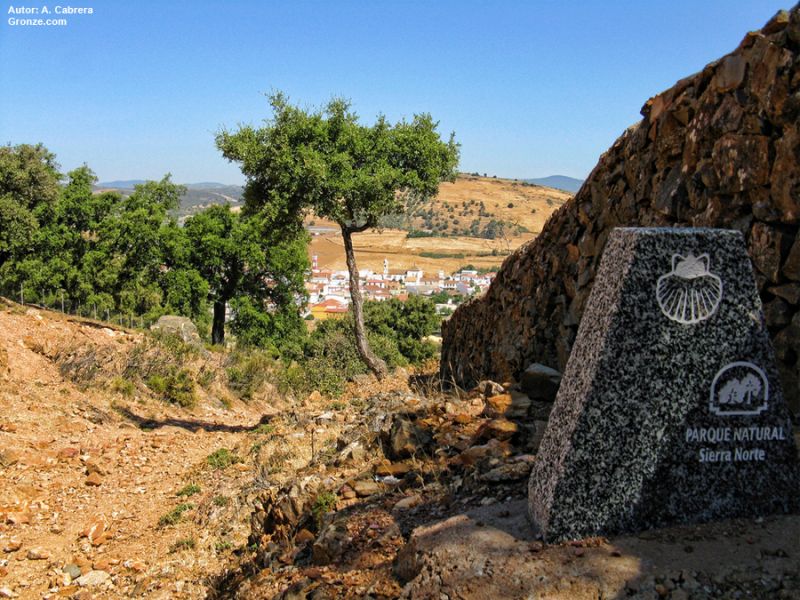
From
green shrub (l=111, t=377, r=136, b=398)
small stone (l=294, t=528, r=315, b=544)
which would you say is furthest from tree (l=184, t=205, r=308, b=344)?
small stone (l=294, t=528, r=315, b=544)

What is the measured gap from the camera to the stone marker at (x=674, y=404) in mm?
3582

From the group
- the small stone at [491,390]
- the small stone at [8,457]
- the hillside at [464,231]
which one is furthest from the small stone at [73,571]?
the hillside at [464,231]

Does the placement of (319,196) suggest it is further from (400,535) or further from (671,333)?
(671,333)

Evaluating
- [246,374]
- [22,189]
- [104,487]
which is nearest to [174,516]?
[104,487]

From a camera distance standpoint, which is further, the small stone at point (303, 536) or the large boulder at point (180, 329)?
the large boulder at point (180, 329)

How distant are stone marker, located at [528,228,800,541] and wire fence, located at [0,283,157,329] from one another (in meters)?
27.9

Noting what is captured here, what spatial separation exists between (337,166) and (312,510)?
10.3 metres

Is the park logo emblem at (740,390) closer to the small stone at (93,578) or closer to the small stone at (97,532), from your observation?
the small stone at (93,578)

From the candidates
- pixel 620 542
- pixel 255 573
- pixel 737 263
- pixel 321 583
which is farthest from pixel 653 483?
pixel 255 573

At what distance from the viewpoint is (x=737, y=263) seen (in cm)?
361

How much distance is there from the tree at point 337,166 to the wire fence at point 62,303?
1591cm

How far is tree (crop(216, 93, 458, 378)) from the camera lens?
14977 mm

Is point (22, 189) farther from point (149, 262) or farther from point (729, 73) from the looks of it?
point (729, 73)

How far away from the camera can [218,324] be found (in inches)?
1320
